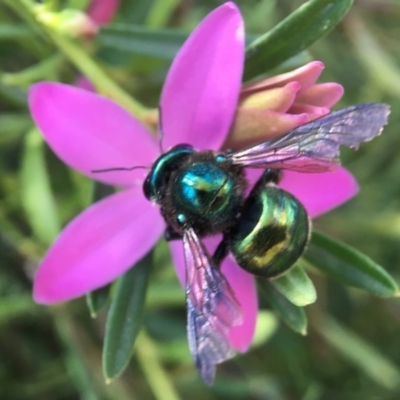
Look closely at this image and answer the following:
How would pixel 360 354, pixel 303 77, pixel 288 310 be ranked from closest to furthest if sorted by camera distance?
pixel 303 77 < pixel 288 310 < pixel 360 354

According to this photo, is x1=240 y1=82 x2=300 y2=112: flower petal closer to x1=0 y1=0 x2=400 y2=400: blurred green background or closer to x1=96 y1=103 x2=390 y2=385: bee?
x1=96 y1=103 x2=390 y2=385: bee

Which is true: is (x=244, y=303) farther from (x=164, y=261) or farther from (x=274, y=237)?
(x=164, y=261)

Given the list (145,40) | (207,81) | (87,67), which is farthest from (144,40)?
(207,81)

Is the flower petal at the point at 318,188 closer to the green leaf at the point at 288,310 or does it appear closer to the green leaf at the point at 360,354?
the green leaf at the point at 288,310

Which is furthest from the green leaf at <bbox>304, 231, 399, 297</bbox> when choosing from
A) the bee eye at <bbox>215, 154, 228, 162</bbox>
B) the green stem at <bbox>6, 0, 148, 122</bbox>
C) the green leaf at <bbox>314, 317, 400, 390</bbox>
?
the green leaf at <bbox>314, 317, 400, 390</bbox>

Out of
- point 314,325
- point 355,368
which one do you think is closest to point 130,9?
point 314,325

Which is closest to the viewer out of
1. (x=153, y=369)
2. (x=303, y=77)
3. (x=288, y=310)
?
(x=303, y=77)
